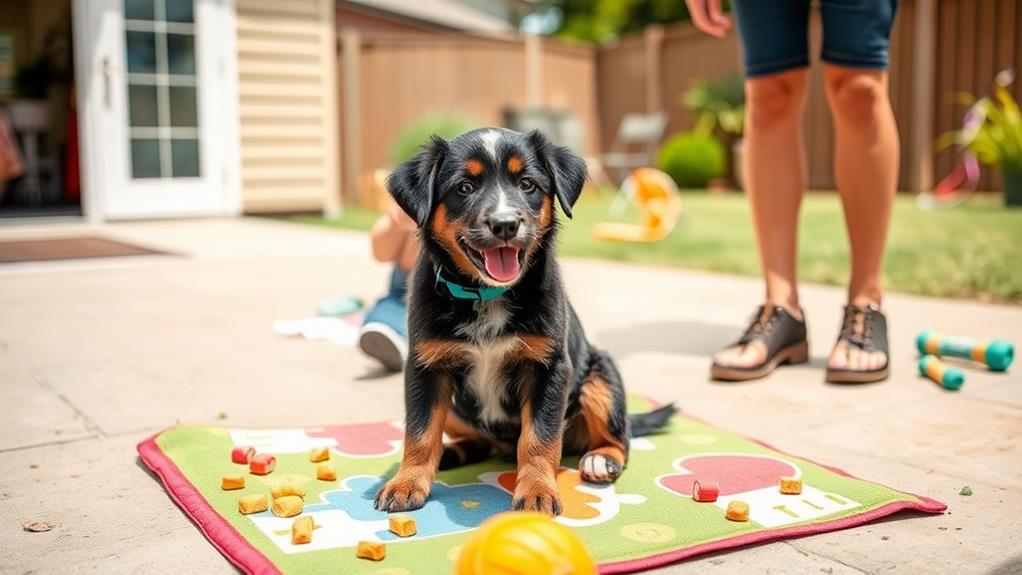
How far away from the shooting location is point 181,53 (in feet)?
32.6

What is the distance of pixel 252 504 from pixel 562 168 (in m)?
1.06

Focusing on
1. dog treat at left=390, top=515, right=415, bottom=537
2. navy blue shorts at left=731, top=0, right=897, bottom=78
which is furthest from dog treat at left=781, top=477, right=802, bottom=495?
navy blue shorts at left=731, top=0, right=897, bottom=78

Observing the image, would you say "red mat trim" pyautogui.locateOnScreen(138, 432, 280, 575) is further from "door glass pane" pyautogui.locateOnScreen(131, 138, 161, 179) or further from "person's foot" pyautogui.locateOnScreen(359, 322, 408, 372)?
"door glass pane" pyautogui.locateOnScreen(131, 138, 161, 179)

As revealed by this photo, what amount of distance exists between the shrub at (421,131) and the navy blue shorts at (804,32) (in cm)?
895

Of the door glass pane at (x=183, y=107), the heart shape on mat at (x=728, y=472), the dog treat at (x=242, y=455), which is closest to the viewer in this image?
the heart shape on mat at (x=728, y=472)

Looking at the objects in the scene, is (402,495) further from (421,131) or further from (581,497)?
(421,131)

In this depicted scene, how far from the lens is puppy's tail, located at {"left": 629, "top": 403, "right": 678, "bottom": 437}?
8.84 feet

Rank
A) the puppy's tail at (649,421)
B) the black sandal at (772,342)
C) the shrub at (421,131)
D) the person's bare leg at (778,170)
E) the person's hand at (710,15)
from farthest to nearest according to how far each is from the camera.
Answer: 1. the shrub at (421,131)
2. the person's hand at (710,15)
3. the person's bare leg at (778,170)
4. the black sandal at (772,342)
5. the puppy's tail at (649,421)

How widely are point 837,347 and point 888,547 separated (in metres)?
1.58

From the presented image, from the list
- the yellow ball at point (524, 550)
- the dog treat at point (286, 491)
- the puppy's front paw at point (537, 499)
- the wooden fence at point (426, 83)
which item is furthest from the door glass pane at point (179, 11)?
the yellow ball at point (524, 550)

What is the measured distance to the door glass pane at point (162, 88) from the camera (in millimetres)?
9656

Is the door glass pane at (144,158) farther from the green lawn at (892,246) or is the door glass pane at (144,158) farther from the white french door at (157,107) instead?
the green lawn at (892,246)

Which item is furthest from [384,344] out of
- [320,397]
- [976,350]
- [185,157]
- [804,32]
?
[185,157]

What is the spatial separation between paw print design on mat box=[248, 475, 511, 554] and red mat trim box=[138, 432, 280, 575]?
0.07 m
